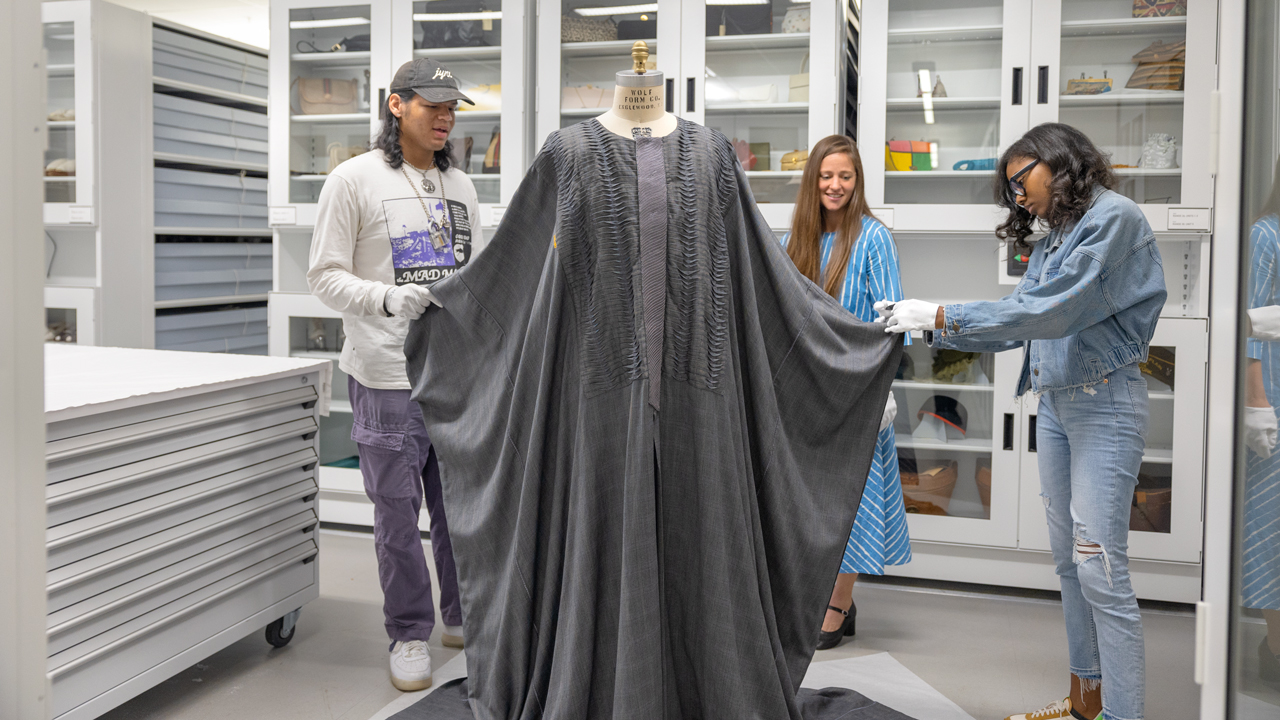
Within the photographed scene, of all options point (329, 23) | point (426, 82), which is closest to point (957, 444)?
point (426, 82)

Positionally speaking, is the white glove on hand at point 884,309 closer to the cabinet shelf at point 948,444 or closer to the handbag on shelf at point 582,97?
the cabinet shelf at point 948,444

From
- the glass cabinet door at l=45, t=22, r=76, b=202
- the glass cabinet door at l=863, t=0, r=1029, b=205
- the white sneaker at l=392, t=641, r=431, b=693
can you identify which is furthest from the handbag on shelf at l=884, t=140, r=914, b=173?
the glass cabinet door at l=45, t=22, r=76, b=202

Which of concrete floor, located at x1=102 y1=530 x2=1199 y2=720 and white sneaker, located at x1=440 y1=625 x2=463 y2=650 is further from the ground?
white sneaker, located at x1=440 y1=625 x2=463 y2=650

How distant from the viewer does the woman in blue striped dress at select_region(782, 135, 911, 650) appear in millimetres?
2809

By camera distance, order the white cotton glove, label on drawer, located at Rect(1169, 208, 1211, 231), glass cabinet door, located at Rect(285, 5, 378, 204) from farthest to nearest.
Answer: glass cabinet door, located at Rect(285, 5, 378, 204)
label on drawer, located at Rect(1169, 208, 1211, 231)
the white cotton glove

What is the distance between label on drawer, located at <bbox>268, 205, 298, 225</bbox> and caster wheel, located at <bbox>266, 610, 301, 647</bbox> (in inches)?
77.5

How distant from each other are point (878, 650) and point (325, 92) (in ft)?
10.8

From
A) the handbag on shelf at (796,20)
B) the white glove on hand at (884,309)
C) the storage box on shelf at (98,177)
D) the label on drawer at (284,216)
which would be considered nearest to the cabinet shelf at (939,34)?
the handbag on shelf at (796,20)

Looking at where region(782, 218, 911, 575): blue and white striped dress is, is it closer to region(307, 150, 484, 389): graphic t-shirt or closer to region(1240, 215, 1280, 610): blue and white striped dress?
region(307, 150, 484, 389): graphic t-shirt

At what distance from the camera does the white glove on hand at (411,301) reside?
7.13 ft

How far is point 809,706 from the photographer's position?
2.33 meters

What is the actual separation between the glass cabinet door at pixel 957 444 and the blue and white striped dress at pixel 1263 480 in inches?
83.7

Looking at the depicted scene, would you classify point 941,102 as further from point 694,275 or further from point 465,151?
point 694,275

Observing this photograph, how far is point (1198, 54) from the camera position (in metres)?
3.21
